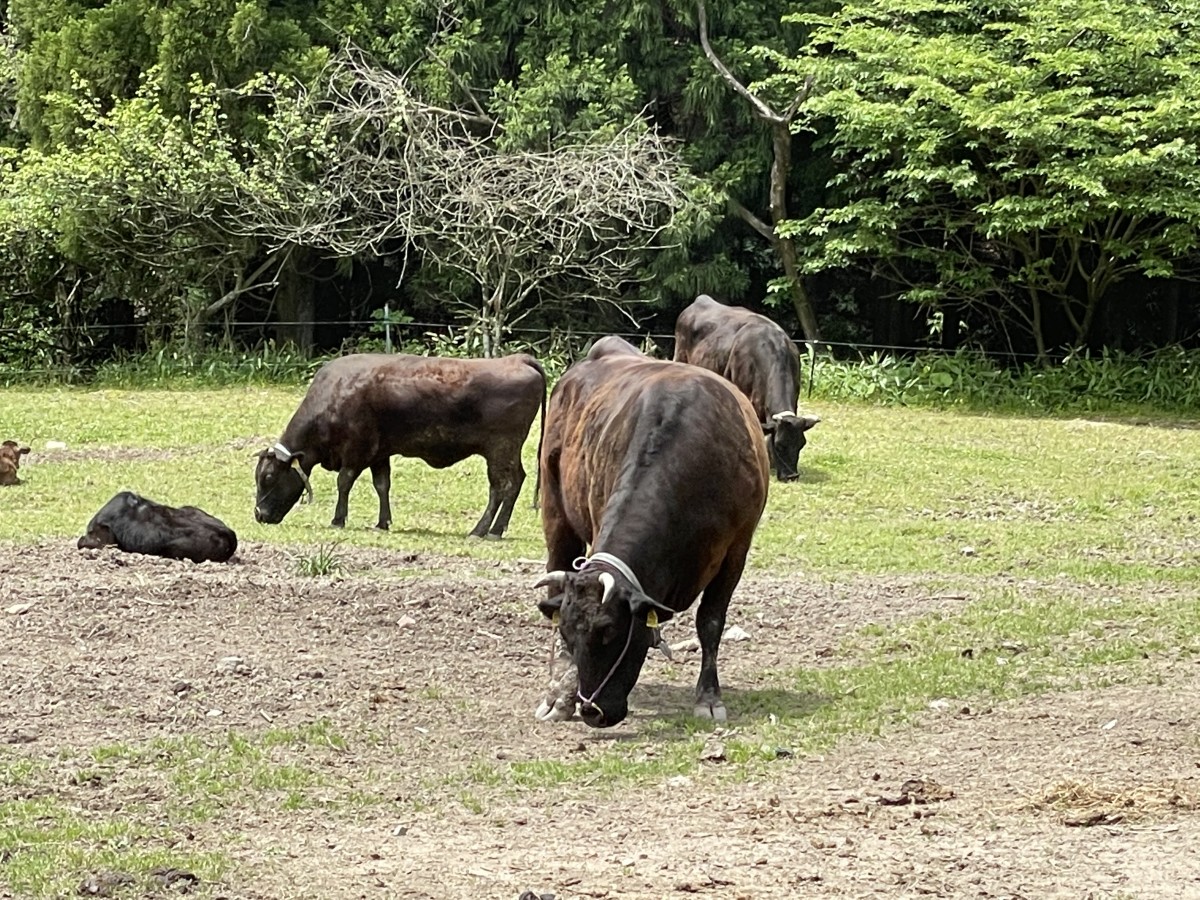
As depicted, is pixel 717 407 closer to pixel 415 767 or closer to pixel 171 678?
pixel 415 767

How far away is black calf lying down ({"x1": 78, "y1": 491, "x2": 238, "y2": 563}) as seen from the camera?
38.9ft

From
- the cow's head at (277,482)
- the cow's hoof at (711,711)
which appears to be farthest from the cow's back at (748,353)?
the cow's hoof at (711,711)

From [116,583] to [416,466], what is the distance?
8.54 meters

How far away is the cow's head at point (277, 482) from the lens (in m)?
15.2

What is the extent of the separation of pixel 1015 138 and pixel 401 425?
1294 cm

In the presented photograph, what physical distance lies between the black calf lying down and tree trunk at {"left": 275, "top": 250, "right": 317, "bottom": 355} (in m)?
16.9

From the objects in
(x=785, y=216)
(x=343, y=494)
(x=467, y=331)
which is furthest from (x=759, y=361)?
(x=785, y=216)

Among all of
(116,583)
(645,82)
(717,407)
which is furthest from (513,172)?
(717,407)

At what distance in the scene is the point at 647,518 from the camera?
317 inches

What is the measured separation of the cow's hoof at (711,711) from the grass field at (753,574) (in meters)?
0.12

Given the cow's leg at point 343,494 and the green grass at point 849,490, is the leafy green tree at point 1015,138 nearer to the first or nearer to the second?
the green grass at point 849,490

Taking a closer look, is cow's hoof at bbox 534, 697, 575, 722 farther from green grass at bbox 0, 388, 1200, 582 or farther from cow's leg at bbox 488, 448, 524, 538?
cow's leg at bbox 488, 448, 524, 538

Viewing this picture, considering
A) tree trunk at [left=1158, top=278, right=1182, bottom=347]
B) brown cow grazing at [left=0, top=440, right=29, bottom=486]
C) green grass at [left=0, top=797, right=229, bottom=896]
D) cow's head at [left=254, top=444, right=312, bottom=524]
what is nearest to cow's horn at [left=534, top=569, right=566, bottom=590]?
green grass at [left=0, top=797, right=229, bottom=896]

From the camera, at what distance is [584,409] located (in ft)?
30.3
